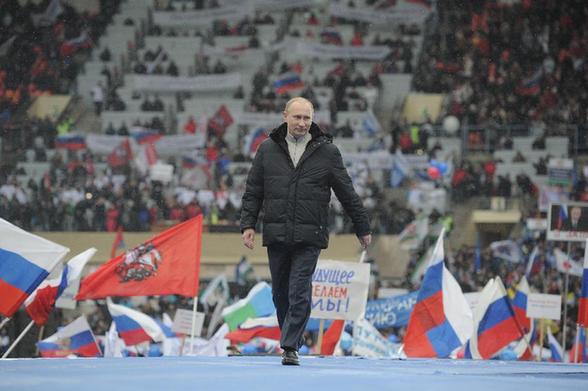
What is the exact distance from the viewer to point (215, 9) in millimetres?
40562

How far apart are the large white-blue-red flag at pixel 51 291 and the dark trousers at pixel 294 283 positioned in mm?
4958

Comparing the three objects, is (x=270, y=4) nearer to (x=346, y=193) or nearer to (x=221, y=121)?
(x=221, y=121)

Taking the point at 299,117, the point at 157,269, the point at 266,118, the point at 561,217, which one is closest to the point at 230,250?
the point at 266,118

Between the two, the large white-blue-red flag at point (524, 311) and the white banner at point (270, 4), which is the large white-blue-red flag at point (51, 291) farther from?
the white banner at point (270, 4)

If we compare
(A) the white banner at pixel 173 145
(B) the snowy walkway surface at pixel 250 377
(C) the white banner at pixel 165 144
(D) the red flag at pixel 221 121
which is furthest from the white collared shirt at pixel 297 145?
(D) the red flag at pixel 221 121

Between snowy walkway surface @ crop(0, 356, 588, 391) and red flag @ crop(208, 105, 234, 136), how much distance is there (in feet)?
90.1

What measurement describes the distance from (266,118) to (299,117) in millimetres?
27000

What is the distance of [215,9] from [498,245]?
16004mm

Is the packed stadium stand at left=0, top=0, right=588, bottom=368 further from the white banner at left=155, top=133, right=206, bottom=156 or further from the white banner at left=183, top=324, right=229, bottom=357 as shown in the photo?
the white banner at left=183, top=324, right=229, bottom=357

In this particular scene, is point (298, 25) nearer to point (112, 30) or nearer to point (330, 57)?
point (330, 57)

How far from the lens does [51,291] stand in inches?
530

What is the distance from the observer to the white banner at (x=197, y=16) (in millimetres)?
40250

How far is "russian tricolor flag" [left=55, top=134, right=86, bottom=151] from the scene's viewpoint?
34125 millimetres

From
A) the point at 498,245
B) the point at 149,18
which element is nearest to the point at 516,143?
the point at 498,245
